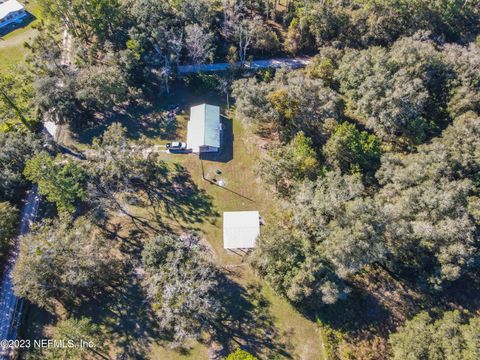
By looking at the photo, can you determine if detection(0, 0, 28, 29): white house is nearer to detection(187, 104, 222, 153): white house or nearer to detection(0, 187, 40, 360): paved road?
detection(187, 104, 222, 153): white house

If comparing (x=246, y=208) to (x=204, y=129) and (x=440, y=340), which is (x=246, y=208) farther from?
(x=440, y=340)

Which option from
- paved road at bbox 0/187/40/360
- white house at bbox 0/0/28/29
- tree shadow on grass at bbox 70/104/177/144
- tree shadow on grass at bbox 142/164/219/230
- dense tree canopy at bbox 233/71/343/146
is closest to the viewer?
paved road at bbox 0/187/40/360

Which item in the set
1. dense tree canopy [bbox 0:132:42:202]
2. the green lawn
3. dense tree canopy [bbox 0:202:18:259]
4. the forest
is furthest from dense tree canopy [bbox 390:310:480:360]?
the green lawn

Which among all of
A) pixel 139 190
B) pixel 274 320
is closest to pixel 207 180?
pixel 139 190

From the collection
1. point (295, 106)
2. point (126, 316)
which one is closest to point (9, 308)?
point (126, 316)

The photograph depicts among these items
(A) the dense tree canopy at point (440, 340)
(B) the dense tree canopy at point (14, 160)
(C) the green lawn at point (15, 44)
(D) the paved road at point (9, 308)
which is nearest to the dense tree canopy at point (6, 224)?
(D) the paved road at point (9, 308)

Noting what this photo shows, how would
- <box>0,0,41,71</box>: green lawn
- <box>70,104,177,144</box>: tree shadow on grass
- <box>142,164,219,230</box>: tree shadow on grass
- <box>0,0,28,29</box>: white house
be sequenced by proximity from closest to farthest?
<box>142,164,219,230</box>: tree shadow on grass
<box>70,104,177,144</box>: tree shadow on grass
<box>0,0,41,71</box>: green lawn
<box>0,0,28,29</box>: white house
